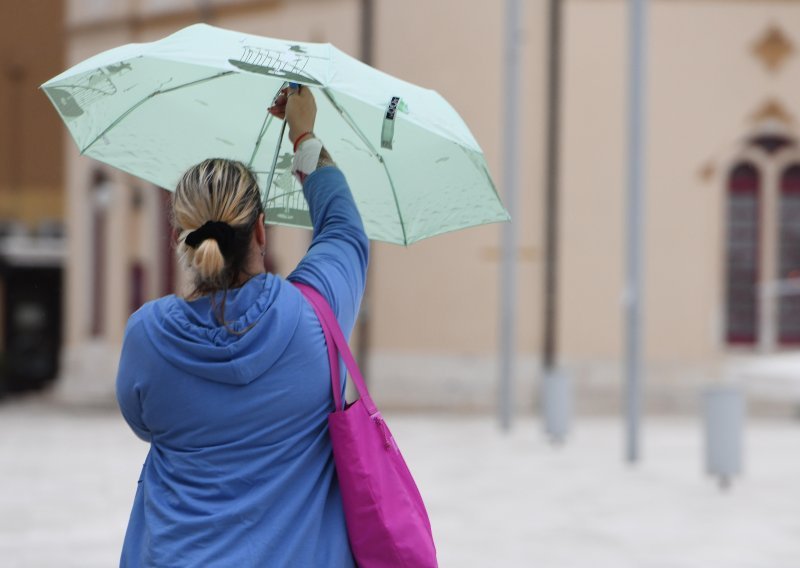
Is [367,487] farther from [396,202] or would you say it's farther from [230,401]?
[396,202]

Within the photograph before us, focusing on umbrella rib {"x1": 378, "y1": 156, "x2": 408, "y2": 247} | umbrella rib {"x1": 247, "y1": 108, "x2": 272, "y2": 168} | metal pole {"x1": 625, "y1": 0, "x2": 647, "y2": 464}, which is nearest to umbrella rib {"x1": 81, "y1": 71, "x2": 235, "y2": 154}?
umbrella rib {"x1": 247, "y1": 108, "x2": 272, "y2": 168}

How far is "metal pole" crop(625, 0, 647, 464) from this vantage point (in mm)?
12008

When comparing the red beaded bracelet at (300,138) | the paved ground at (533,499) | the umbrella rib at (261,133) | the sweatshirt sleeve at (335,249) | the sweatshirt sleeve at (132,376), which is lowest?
the paved ground at (533,499)

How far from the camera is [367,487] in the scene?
92.3 inches

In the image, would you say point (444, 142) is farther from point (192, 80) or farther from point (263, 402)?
point (263, 402)

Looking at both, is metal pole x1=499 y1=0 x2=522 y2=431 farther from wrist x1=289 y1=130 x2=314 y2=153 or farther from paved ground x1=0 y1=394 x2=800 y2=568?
wrist x1=289 y1=130 x2=314 y2=153

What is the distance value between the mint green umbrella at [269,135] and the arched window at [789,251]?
15665 millimetres

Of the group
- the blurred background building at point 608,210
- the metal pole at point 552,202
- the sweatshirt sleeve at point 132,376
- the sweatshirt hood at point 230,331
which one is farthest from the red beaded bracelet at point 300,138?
the metal pole at point 552,202

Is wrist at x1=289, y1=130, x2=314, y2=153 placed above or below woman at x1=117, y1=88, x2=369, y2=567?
above

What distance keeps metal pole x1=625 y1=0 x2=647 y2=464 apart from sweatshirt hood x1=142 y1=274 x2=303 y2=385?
10055mm

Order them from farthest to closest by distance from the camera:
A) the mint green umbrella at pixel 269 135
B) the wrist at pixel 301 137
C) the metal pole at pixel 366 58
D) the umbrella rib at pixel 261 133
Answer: the metal pole at pixel 366 58 → the umbrella rib at pixel 261 133 → the mint green umbrella at pixel 269 135 → the wrist at pixel 301 137

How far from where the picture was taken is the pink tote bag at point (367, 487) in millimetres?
2344

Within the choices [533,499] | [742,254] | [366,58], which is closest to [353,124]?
[533,499]

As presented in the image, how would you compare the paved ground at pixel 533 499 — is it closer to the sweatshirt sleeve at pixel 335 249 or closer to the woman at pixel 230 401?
the sweatshirt sleeve at pixel 335 249
